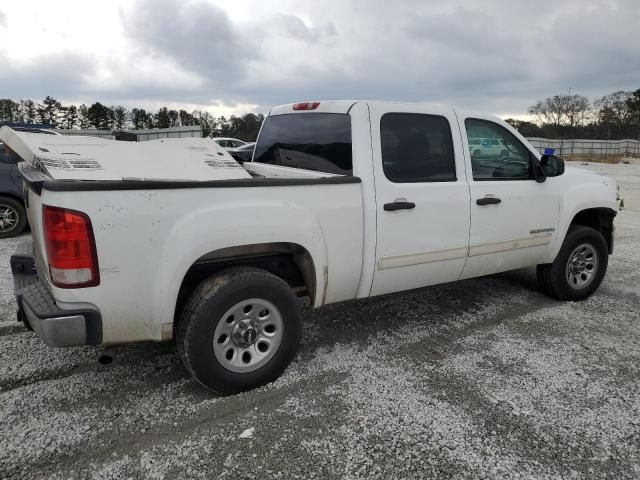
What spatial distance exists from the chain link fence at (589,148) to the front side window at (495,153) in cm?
4235

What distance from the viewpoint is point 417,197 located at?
3.50 meters

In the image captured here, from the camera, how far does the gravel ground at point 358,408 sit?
2.40m

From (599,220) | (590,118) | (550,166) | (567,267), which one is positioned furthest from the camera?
(590,118)

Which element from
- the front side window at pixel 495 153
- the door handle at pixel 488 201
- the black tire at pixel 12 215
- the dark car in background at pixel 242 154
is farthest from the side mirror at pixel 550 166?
the black tire at pixel 12 215

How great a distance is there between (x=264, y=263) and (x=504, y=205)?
2.13 metres

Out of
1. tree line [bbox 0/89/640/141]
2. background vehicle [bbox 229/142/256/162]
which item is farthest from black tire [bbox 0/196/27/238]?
tree line [bbox 0/89/640/141]

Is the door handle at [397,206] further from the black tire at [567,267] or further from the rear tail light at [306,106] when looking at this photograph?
the black tire at [567,267]

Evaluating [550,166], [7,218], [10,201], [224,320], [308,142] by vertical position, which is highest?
[308,142]

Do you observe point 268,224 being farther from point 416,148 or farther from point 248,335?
point 416,148

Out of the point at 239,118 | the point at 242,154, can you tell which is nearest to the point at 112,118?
the point at 239,118

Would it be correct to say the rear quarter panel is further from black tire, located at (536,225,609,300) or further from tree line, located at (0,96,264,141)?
tree line, located at (0,96,264,141)

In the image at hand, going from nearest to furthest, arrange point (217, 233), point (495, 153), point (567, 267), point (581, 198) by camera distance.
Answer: point (217, 233)
point (495, 153)
point (581, 198)
point (567, 267)

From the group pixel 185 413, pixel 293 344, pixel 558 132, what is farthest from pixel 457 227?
pixel 558 132

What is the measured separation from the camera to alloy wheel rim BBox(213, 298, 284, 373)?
2.87 meters
